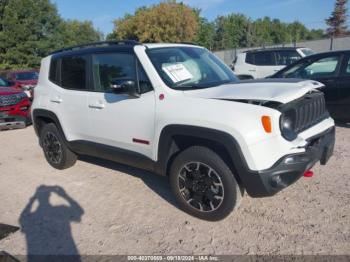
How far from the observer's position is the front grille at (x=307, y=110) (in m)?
3.38

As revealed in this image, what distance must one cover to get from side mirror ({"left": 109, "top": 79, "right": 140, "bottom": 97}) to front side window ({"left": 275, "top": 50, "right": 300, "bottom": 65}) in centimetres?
890

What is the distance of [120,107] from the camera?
416 cm

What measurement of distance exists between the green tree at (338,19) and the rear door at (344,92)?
78.4 metres

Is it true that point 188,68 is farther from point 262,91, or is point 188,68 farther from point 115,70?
point 262,91

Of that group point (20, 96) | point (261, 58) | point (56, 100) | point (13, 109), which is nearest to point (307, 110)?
point (56, 100)

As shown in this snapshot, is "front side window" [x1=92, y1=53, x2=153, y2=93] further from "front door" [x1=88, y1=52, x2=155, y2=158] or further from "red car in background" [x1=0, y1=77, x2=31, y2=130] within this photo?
"red car in background" [x1=0, y1=77, x2=31, y2=130]

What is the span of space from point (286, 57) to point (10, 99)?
28.3 feet

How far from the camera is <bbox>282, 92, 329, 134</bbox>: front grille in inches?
133

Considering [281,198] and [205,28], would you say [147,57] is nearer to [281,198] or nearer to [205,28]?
[281,198]

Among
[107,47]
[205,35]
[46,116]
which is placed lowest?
[205,35]

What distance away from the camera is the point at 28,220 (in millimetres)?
3928

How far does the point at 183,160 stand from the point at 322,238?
4.99ft

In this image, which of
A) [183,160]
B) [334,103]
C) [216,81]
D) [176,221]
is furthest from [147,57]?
[334,103]

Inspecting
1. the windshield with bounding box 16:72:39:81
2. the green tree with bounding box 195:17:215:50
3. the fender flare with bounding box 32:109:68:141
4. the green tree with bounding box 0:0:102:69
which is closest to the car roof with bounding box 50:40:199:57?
the fender flare with bounding box 32:109:68:141
